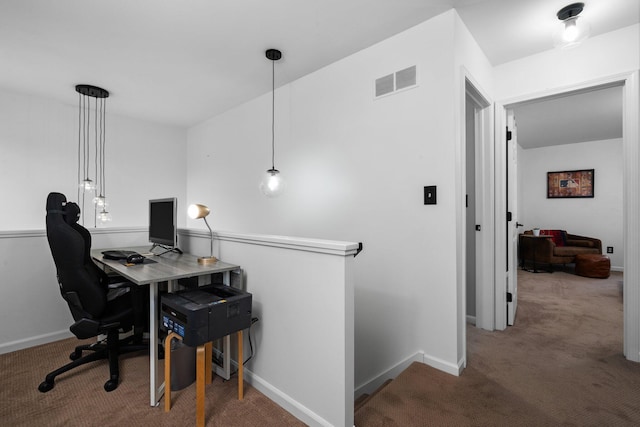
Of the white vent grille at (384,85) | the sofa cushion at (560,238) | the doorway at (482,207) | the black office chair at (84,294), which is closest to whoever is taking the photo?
the black office chair at (84,294)

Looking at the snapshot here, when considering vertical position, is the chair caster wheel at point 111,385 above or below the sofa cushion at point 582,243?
below

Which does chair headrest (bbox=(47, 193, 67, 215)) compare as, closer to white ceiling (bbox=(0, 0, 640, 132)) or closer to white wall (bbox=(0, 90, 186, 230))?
white ceiling (bbox=(0, 0, 640, 132))

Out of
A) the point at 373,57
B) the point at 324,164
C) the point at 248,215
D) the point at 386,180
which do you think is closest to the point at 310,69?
the point at 373,57

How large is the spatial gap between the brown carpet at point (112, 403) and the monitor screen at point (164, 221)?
981 millimetres

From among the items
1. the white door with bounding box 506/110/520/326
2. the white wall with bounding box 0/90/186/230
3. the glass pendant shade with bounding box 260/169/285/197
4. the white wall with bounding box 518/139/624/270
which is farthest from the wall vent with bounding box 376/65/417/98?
the white wall with bounding box 518/139/624/270

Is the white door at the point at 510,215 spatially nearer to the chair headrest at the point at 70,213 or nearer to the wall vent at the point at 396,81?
the wall vent at the point at 396,81

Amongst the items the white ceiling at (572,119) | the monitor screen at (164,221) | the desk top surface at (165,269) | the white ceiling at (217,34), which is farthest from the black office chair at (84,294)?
the white ceiling at (572,119)

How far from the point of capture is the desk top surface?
Result: 1779 mm

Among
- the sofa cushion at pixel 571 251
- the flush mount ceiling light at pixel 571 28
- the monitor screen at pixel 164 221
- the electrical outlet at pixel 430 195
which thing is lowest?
the sofa cushion at pixel 571 251

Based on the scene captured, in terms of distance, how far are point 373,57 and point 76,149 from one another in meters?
4.02

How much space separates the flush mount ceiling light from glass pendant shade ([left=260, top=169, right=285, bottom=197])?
2.43m

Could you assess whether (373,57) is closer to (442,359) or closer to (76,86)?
(442,359)

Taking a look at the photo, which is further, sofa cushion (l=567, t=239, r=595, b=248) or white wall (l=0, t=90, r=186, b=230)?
sofa cushion (l=567, t=239, r=595, b=248)

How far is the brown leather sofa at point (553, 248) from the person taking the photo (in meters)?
5.75
